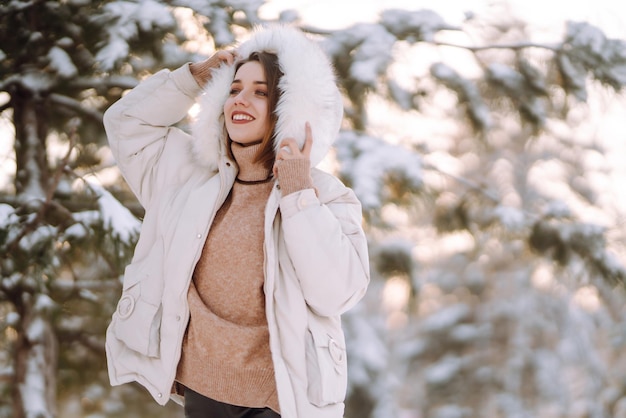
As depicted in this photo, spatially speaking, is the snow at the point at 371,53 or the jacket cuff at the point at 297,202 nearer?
the jacket cuff at the point at 297,202

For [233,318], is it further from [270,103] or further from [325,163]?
[325,163]

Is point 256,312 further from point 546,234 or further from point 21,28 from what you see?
point 546,234

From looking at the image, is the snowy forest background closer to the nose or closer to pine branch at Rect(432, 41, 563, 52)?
pine branch at Rect(432, 41, 563, 52)

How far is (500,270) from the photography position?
15.1 m

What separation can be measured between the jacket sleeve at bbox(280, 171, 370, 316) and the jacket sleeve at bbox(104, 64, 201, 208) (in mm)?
549

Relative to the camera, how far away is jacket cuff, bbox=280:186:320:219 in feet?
6.89

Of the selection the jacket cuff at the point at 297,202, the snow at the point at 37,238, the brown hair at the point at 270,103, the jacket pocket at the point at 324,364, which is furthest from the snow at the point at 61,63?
the jacket pocket at the point at 324,364

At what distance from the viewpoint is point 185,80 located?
2523 mm

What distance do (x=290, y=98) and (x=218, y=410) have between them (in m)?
0.90

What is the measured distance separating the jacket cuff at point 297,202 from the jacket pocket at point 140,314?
467 mm

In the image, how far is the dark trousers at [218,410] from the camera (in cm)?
217

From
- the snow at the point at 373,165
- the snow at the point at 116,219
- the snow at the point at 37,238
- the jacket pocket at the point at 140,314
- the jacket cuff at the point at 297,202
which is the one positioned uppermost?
the jacket cuff at the point at 297,202

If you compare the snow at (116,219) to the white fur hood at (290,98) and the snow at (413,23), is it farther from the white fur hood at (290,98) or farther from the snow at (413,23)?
the snow at (413,23)

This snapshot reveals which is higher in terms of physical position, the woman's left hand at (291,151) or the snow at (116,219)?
the woman's left hand at (291,151)
